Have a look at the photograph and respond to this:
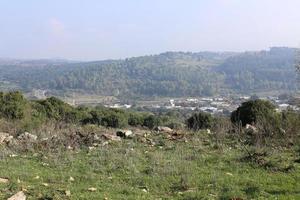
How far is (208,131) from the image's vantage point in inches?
720

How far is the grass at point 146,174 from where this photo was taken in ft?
29.9

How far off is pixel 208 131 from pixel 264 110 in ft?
28.3

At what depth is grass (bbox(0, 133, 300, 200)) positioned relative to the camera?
9109 millimetres

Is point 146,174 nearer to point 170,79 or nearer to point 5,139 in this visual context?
point 5,139

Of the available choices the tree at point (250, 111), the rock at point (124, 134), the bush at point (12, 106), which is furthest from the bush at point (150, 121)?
the rock at point (124, 134)

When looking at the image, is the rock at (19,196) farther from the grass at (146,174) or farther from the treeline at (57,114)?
the treeline at (57,114)

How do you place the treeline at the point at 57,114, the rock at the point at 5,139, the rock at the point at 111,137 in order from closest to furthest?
the rock at the point at 5,139, the rock at the point at 111,137, the treeline at the point at 57,114

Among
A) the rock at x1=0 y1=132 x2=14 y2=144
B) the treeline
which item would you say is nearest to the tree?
the treeline

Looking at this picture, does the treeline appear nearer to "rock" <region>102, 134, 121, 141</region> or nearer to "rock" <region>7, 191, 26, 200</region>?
"rock" <region>102, 134, 121, 141</region>

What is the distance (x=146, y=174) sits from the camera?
424 inches

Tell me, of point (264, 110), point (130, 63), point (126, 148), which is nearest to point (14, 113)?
point (264, 110)

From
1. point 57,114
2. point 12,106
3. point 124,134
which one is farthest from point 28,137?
point 57,114

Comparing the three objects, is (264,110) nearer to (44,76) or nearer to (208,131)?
(208,131)

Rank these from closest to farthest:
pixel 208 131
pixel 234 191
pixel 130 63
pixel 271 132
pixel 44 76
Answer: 1. pixel 234 191
2. pixel 271 132
3. pixel 208 131
4. pixel 44 76
5. pixel 130 63
